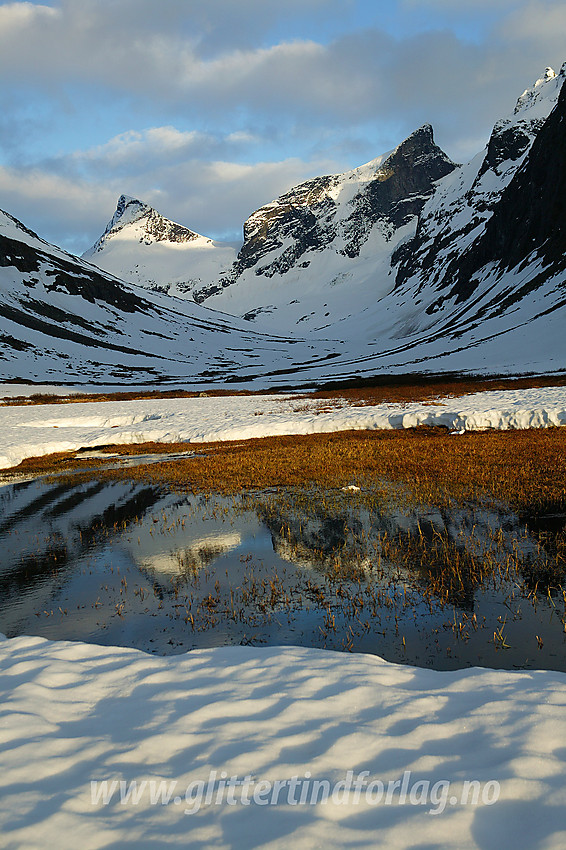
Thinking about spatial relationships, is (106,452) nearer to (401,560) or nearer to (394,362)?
(401,560)

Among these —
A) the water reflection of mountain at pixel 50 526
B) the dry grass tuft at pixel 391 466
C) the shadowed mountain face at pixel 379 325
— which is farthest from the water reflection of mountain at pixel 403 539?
the shadowed mountain face at pixel 379 325

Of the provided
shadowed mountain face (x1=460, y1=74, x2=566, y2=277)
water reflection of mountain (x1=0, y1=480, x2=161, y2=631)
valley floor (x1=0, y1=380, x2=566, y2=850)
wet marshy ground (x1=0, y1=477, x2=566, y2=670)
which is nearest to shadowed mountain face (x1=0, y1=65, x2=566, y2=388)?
shadowed mountain face (x1=460, y1=74, x2=566, y2=277)

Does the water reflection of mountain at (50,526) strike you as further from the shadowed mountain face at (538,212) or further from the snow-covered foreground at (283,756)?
the shadowed mountain face at (538,212)

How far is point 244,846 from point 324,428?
27756 mm

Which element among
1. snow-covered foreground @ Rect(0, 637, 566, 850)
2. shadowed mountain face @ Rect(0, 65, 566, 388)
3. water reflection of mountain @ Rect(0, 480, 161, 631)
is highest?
shadowed mountain face @ Rect(0, 65, 566, 388)

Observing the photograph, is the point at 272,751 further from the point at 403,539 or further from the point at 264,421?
the point at 264,421

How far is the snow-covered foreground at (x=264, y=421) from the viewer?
27906 millimetres

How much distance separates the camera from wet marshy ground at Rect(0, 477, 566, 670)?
7719mm

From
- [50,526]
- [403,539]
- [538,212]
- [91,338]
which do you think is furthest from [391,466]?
[91,338]

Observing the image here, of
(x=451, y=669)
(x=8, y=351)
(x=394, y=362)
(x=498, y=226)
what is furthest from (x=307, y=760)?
(x=498, y=226)

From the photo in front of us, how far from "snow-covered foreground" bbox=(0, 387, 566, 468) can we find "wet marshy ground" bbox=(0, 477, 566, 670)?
15.5m

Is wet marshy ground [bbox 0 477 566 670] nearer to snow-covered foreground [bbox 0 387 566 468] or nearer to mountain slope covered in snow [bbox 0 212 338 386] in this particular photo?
snow-covered foreground [bbox 0 387 566 468]

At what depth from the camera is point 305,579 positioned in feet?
32.5

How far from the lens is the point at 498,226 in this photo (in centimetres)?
14662
